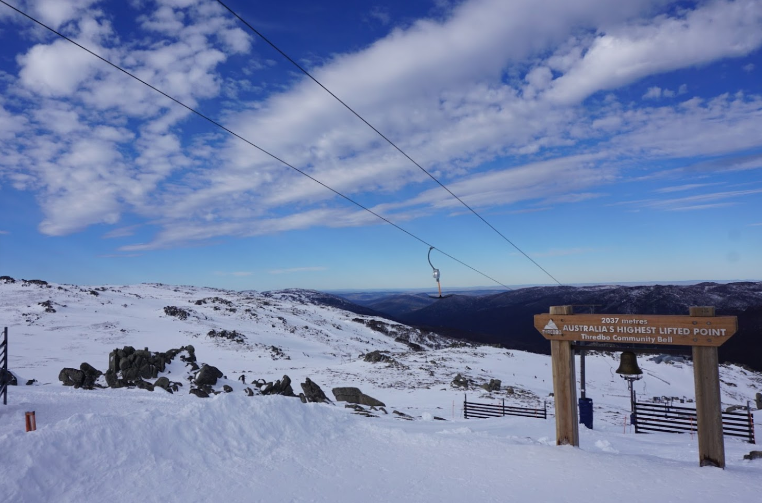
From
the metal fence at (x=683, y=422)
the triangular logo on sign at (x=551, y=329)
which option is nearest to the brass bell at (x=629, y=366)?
the triangular logo on sign at (x=551, y=329)

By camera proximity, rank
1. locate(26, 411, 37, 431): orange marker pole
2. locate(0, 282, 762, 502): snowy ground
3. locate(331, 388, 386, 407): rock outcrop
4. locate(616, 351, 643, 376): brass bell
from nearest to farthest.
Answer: locate(0, 282, 762, 502): snowy ground
locate(26, 411, 37, 431): orange marker pole
locate(616, 351, 643, 376): brass bell
locate(331, 388, 386, 407): rock outcrop

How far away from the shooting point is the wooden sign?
29.1 ft

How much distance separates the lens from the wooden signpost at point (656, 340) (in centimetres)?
891

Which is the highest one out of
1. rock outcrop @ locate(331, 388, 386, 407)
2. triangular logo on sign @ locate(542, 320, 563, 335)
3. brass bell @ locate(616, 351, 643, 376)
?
triangular logo on sign @ locate(542, 320, 563, 335)

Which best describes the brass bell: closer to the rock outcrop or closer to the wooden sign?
the wooden sign

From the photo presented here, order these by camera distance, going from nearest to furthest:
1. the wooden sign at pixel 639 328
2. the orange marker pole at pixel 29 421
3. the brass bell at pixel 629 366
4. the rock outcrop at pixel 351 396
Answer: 1. the orange marker pole at pixel 29 421
2. the wooden sign at pixel 639 328
3. the brass bell at pixel 629 366
4. the rock outcrop at pixel 351 396

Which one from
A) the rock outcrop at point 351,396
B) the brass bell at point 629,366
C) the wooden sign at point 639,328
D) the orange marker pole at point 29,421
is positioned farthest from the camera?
the rock outcrop at point 351,396

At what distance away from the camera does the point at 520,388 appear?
101 ft

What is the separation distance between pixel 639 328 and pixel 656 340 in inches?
15.7

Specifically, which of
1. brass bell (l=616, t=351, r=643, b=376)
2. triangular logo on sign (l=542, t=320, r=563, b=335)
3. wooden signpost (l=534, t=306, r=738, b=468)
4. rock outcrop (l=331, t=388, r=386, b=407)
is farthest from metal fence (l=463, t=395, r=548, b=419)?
brass bell (l=616, t=351, r=643, b=376)

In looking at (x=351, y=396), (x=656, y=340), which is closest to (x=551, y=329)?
(x=656, y=340)

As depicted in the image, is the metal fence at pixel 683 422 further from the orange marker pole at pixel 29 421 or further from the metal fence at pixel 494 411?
the orange marker pole at pixel 29 421

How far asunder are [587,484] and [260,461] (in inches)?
258

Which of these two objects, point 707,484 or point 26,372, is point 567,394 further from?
point 26,372
